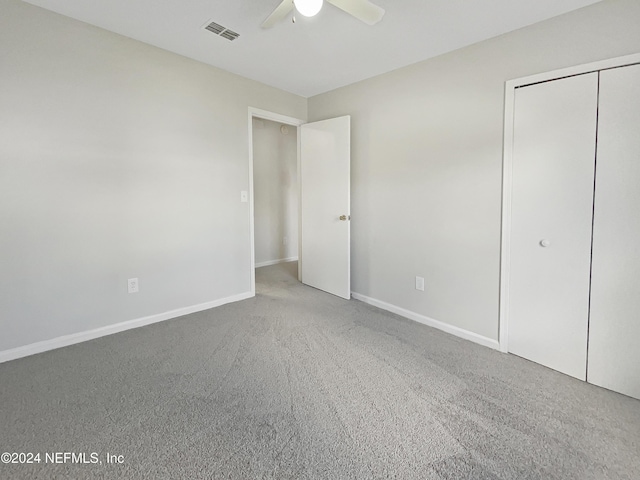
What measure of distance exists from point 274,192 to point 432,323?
354 cm

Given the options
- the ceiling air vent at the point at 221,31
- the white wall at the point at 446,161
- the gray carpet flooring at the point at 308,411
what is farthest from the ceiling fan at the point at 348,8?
the gray carpet flooring at the point at 308,411

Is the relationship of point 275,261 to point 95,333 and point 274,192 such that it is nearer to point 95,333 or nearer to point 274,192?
point 274,192

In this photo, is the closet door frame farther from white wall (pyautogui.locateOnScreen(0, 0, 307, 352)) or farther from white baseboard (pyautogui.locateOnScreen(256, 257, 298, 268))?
white baseboard (pyautogui.locateOnScreen(256, 257, 298, 268))

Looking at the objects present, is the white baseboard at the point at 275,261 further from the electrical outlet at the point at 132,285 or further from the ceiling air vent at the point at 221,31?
the ceiling air vent at the point at 221,31

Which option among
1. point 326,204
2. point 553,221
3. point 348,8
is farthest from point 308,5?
point 326,204

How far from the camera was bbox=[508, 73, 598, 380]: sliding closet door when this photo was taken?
6.27 feet

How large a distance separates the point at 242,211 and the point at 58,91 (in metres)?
1.73

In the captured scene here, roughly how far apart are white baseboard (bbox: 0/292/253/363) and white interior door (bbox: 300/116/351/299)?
1206mm

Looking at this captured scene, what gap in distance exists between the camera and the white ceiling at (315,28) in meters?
1.98

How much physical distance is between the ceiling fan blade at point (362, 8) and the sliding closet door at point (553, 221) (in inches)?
48.3

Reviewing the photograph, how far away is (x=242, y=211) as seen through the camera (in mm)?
3375

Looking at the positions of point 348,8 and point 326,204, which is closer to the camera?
point 348,8

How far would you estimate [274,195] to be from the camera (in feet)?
17.6

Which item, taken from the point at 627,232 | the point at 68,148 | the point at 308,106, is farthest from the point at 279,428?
the point at 308,106
